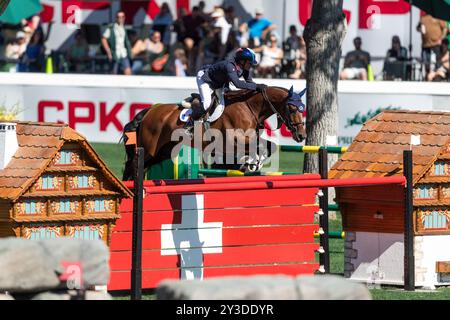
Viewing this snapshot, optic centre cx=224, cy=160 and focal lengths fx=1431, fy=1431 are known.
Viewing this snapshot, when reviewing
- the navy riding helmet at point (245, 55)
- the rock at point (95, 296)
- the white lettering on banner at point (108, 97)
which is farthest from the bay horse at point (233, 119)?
the rock at point (95, 296)

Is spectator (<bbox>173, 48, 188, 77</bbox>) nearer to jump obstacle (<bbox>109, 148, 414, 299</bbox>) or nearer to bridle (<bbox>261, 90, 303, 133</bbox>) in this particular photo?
bridle (<bbox>261, 90, 303, 133</bbox>)

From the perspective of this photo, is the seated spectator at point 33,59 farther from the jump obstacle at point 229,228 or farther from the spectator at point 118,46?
the jump obstacle at point 229,228

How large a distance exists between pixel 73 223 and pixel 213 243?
148cm

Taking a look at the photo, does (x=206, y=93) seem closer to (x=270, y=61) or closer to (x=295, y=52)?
(x=270, y=61)

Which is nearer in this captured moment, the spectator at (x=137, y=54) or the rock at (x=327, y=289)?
the rock at (x=327, y=289)

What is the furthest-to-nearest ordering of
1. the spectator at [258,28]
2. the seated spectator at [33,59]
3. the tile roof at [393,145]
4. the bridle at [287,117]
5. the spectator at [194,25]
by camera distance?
the seated spectator at [33,59]
the spectator at [194,25]
the spectator at [258,28]
the bridle at [287,117]
the tile roof at [393,145]

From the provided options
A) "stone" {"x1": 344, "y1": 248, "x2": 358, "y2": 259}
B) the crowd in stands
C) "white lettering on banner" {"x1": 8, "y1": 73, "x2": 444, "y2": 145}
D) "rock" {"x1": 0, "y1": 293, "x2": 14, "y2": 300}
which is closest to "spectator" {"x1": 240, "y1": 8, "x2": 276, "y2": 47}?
the crowd in stands

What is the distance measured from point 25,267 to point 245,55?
8756mm

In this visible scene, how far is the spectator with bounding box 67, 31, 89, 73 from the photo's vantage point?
27.2m

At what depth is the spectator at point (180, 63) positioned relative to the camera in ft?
85.0

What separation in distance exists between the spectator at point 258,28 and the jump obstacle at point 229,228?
45.1 ft

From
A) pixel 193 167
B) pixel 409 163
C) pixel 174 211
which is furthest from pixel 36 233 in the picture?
pixel 193 167

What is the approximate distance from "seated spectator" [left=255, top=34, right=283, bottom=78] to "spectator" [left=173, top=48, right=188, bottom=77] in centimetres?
140

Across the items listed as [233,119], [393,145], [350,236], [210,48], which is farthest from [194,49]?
[393,145]
